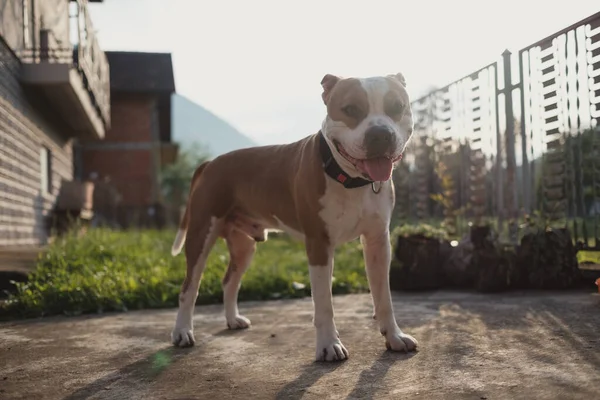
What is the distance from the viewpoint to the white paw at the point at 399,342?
320 cm

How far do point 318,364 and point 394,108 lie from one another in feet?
4.11

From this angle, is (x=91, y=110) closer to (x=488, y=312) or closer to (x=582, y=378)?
(x=488, y=312)

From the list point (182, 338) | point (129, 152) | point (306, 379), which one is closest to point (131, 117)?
point (129, 152)

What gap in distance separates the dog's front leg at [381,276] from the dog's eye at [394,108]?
25.2 inches

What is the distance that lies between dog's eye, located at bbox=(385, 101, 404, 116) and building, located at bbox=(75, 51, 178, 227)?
18.8m

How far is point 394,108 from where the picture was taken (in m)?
3.05

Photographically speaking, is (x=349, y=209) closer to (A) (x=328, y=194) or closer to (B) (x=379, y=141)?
(A) (x=328, y=194)

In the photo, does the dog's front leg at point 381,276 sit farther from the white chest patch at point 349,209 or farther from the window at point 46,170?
the window at point 46,170

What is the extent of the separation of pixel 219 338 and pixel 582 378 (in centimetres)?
210

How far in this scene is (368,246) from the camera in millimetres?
3449

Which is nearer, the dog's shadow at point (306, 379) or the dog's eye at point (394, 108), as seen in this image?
the dog's shadow at point (306, 379)

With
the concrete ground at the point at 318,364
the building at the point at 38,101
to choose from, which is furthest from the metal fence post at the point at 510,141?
the building at the point at 38,101

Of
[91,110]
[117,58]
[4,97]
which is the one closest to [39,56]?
[4,97]

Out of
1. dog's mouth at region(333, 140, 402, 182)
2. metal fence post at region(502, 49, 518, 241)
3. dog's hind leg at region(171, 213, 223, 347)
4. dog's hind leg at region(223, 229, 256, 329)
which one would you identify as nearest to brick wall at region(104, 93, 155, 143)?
metal fence post at region(502, 49, 518, 241)
